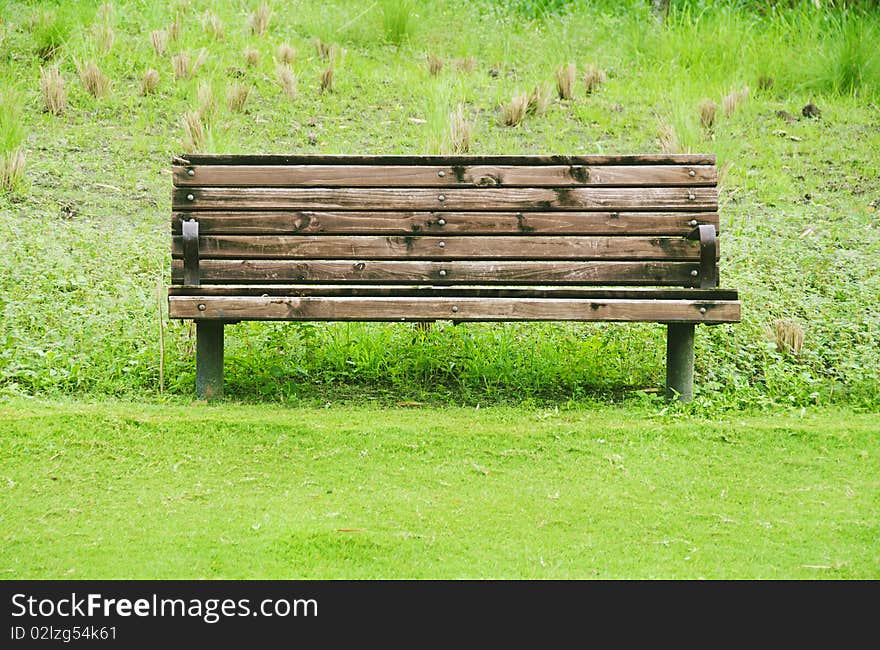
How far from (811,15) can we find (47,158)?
318 inches

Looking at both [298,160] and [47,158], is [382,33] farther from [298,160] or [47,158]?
[298,160]

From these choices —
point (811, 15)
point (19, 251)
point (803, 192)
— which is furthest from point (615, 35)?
point (19, 251)

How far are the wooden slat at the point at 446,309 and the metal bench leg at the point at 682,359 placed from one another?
210 mm

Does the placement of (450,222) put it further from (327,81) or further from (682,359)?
(327,81)

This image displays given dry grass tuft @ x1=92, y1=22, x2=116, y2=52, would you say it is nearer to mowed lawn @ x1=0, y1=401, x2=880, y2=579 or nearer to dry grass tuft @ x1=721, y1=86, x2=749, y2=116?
dry grass tuft @ x1=721, y1=86, x2=749, y2=116

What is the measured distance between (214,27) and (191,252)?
6.51 metres

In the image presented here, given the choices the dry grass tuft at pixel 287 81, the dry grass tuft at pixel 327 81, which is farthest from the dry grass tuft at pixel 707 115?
the dry grass tuft at pixel 287 81

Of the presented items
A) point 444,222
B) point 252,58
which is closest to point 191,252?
point 444,222

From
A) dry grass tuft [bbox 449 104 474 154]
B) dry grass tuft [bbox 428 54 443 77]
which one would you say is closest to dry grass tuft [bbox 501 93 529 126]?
dry grass tuft [bbox 449 104 474 154]

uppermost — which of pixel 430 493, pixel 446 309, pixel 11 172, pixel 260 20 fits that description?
pixel 260 20

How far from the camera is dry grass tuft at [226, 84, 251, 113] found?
873 centimetres

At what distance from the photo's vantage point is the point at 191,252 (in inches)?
180

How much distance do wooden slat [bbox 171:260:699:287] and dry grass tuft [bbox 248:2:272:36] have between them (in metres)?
6.55

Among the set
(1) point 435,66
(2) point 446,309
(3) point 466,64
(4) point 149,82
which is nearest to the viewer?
(2) point 446,309
